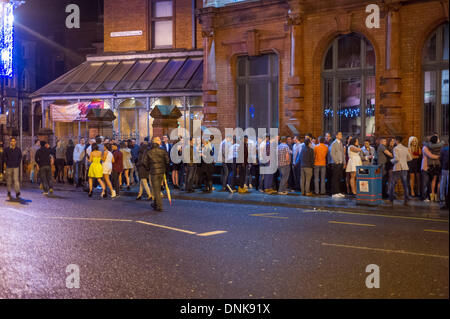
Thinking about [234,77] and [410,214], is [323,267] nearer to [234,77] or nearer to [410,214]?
[410,214]

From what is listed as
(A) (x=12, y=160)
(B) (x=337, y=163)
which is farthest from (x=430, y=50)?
(A) (x=12, y=160)

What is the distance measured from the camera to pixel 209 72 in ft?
80.2

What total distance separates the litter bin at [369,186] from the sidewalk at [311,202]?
0.19 meters

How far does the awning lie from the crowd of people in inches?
390

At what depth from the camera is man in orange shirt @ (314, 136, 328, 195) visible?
1739cm

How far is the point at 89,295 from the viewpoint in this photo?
6426mm

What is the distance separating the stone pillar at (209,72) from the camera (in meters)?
24.1

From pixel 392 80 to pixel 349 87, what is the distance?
225 centimetres

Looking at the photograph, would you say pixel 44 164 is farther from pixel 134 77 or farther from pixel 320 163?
pixel 134 77

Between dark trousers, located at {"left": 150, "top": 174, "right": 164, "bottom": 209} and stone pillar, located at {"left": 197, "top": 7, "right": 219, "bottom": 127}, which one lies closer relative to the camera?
dark trousers, located at {"left": 150, "top": 174, "right": 164, "bottom": 209}

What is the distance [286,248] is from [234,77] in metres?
15.9

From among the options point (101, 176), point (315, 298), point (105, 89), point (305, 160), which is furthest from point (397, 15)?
point (105, 89)

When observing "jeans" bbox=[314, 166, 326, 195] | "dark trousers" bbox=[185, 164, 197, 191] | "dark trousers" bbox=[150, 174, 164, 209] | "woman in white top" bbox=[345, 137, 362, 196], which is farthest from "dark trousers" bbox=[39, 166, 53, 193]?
"woman in white top" bbox=[345, 137, 362, 196]

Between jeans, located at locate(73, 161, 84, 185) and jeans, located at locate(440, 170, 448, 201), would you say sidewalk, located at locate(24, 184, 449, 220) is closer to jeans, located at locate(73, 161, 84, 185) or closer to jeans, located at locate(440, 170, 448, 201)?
jeans, located at locate(440, 170, 448, 201)
